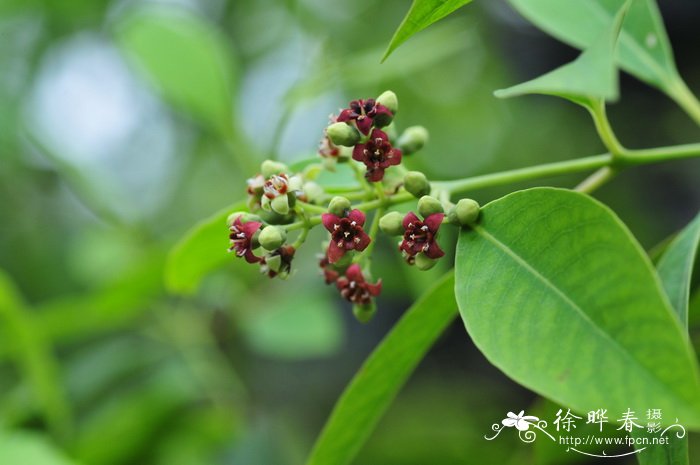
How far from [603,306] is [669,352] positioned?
0.37 ft

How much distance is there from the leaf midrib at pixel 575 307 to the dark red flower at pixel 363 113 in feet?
0.85

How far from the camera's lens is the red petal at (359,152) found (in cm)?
128

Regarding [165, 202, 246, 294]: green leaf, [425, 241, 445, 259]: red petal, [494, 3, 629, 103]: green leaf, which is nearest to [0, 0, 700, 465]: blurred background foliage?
[165, 202, 246, 294]: green leaf

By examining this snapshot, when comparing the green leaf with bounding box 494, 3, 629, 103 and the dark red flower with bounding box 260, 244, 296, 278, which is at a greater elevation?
the green leaf with bounding box 494, 3, 629, 103

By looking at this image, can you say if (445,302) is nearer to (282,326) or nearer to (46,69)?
(282,326)

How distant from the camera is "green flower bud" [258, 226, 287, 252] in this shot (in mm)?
1283

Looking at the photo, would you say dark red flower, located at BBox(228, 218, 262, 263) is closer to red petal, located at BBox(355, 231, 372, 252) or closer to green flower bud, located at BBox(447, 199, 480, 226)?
red petal, located at BBox(355, 231, 372, 252)

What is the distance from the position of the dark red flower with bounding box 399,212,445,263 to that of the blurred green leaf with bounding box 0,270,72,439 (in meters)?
1.59

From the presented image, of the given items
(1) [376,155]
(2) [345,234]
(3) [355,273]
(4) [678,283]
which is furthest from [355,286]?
(4) [678,283]

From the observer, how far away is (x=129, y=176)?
222 inches

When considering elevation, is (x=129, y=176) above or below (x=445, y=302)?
above

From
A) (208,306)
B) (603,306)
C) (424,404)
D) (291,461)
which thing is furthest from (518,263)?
(424,404)

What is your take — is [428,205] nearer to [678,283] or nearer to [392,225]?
[392,225]

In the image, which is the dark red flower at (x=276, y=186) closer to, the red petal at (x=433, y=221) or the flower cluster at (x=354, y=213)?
the flower cluster at (x=354, y=213)
